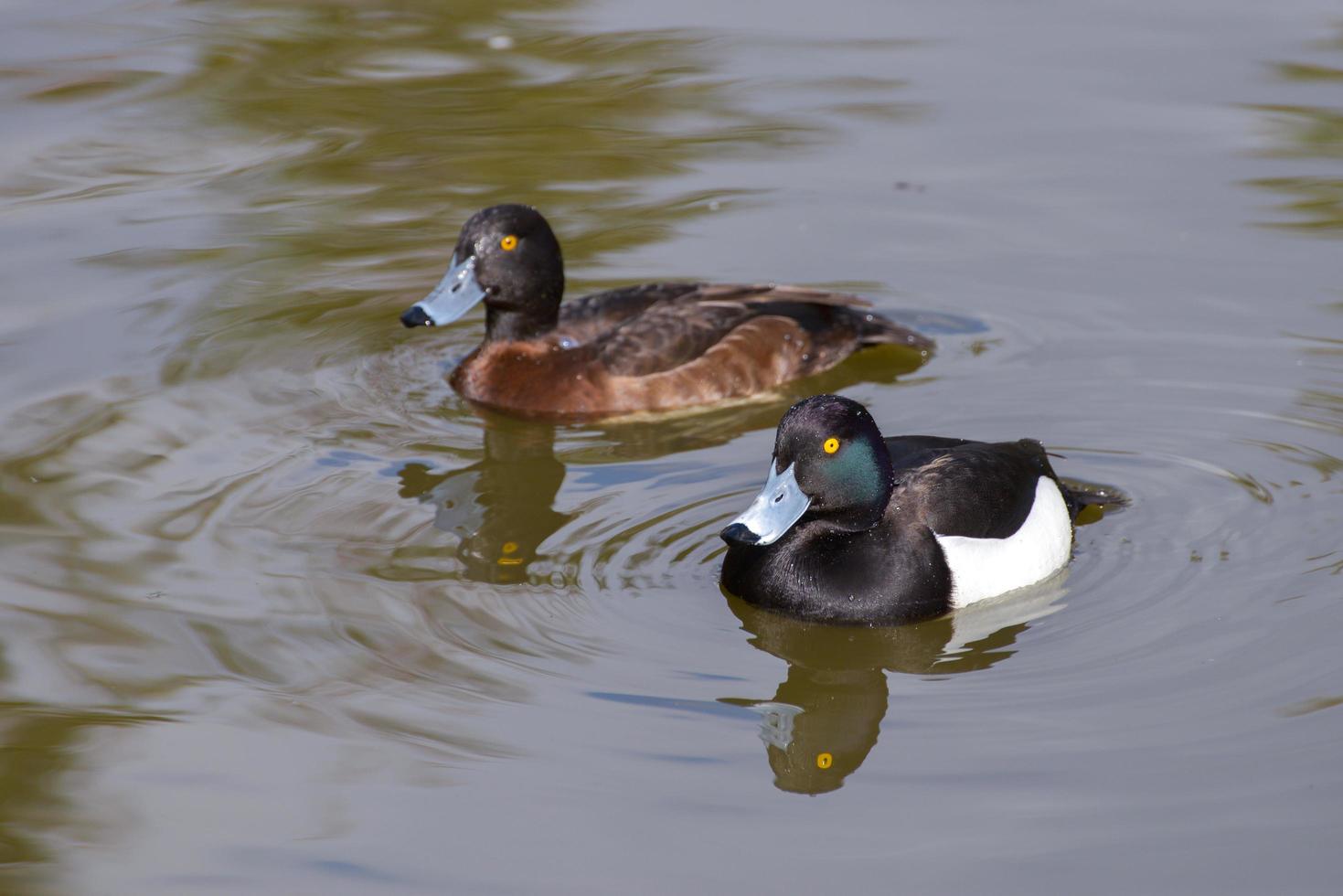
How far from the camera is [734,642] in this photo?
621 centimetres

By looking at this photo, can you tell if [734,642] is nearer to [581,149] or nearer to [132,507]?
[132,507]

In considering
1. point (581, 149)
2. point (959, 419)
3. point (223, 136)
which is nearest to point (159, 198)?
point (223, 136)

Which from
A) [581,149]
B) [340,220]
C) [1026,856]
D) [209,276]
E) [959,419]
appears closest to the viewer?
[1026,856]

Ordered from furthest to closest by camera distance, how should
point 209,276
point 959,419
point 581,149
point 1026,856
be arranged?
point 581,149, point 209,276, point 959,419, point 1026,856

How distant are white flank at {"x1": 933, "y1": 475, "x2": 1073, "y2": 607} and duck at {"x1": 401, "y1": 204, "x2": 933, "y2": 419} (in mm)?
2401

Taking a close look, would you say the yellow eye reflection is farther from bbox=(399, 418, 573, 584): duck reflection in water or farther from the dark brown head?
the dark brown head

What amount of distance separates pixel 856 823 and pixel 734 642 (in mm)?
1173

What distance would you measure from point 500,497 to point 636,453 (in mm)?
734

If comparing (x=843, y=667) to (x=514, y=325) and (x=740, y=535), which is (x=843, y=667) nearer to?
(x=740, y=535)

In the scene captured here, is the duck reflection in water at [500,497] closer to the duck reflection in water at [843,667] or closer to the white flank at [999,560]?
the duck reflection in water at [843,667]

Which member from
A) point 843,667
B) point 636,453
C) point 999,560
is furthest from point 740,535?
point 636,453

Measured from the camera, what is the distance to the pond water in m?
5.20

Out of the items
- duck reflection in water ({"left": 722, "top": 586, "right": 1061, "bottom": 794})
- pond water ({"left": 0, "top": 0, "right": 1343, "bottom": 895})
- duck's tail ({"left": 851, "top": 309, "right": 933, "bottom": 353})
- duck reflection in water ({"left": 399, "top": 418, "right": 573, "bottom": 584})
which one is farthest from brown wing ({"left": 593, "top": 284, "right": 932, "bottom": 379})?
duck reflection in water ({"left": 722, "top": 586, "right": 1061, "bottom": 794})

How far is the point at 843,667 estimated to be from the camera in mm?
6164
